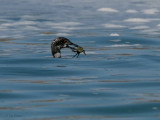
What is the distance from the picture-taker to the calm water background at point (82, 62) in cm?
697

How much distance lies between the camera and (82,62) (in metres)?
10.8


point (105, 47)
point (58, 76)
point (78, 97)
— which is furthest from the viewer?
point (105, 47)

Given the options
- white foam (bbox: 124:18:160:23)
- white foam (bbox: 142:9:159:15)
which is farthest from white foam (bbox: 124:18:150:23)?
white foam (bbox: 142:9:159:15)

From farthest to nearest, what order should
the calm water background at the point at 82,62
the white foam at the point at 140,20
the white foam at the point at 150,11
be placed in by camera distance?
the white foam at the point at 150,11, the white foam at the point at 140,20, the calm water background at the point at 82,62

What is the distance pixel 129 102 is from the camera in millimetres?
7242

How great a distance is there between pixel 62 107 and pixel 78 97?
0.77 m

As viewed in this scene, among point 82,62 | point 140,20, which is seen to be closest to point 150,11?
point 140,20

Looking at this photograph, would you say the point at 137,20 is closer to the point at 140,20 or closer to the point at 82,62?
the point at 140,20

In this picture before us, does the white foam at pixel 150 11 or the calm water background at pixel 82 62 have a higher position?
the white foam at pixel 150 11

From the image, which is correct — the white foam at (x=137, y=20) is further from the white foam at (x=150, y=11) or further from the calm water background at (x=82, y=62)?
the white foam at (x=150, y=11)

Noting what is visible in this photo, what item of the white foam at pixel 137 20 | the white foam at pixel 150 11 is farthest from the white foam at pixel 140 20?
the white foam at pixel 150 11

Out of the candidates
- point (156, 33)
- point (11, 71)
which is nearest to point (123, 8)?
point (156, 33)

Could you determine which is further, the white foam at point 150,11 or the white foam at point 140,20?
the white foam at point 150,11

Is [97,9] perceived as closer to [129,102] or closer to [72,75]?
[72,75]
